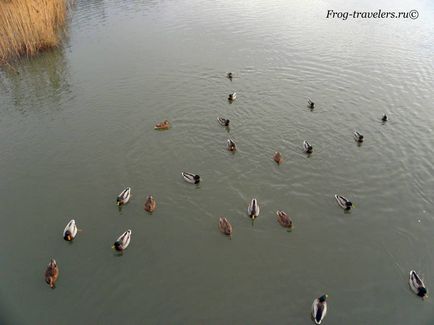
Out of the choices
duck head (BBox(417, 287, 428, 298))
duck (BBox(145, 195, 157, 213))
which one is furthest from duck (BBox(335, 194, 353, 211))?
duck (BBox(145, 195, 157, 213))

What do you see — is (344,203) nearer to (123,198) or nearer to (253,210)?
(253,210)

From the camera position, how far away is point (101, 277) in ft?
38.0

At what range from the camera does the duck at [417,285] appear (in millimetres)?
10922

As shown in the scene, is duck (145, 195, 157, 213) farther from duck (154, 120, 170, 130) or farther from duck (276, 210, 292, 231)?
duck (154, 120, 170, 130)

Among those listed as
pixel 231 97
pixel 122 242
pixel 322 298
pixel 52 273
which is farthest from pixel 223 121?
pixel 52 273

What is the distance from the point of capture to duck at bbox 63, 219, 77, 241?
12562 millimetres

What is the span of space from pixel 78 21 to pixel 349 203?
2882cm

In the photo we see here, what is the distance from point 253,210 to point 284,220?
116 cm

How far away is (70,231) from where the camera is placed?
41.5ft

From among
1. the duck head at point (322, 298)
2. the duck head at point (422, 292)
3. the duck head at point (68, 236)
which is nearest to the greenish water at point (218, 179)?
the duck head at point (422, 292)

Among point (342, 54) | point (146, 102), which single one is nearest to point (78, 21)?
point (146, 102)

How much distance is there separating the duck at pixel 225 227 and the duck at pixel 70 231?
505 centimetres

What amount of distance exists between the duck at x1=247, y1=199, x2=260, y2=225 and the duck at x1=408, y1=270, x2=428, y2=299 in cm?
526

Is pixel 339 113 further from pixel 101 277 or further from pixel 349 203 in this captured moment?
pixel 101 277
